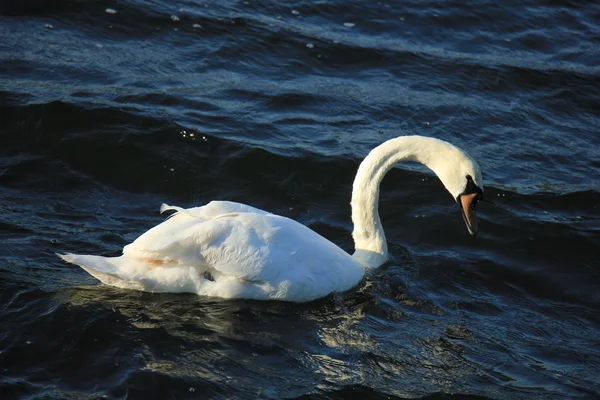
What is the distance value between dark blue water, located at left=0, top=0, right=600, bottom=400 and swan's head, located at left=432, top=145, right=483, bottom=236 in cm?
76

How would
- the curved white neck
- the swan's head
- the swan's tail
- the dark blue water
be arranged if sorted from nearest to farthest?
the dark blue water
the swan's tail
the swan's head
the curved white neck

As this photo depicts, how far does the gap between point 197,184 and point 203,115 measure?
1.38 m

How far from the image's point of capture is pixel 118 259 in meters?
6.83

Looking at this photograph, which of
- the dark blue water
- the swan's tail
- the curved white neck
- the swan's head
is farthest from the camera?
the curved white neck

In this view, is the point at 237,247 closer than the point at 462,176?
Yes

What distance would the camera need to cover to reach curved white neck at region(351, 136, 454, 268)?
25.6 feet

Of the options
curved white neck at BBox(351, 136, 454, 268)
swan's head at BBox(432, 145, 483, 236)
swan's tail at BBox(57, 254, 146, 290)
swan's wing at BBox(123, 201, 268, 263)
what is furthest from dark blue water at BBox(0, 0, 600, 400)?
swan's head at BBox(432, 145, 483, 236)

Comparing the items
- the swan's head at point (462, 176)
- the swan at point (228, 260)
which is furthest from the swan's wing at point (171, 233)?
the swan's head at point (462, 176)

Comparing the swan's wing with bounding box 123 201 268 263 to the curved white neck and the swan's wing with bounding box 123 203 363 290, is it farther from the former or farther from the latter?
the curved white neck

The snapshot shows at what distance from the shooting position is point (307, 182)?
949 centimetres

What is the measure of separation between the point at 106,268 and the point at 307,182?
323 cm

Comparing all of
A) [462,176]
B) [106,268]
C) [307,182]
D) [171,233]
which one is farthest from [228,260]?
[307,182]

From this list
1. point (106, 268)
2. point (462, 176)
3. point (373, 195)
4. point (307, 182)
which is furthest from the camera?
point (307, 182)

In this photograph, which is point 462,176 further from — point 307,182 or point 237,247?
point 307,182
